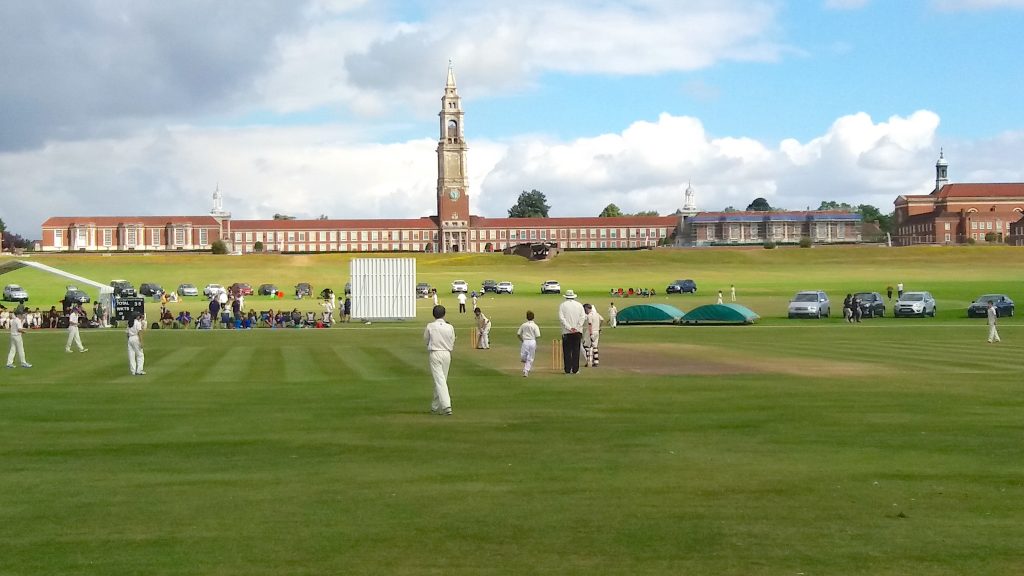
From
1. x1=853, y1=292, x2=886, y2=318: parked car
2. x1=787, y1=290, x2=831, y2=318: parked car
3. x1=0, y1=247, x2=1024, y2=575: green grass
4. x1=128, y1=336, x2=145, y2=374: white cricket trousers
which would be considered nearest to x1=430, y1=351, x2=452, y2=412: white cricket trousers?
x1=0, y1=247, x2=1024, y2=575: green grass

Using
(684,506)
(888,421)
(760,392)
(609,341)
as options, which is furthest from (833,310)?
(684,506)

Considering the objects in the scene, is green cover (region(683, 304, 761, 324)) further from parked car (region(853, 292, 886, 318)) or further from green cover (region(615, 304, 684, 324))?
parked car (region(853, 292, 886, 318))

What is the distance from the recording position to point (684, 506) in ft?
38.4

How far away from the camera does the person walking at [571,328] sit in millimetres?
26922

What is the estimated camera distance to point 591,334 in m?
30.3

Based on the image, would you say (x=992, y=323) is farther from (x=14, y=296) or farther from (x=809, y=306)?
(x=14, y=296)

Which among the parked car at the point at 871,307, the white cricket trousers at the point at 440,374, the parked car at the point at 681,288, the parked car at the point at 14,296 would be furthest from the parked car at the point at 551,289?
Result: the white cricket trousers at the point at 440,374

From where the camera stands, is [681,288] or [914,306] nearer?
[914,306]

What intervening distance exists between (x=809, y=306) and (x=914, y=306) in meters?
6.03

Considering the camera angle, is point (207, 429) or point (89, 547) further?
point (207, 429)

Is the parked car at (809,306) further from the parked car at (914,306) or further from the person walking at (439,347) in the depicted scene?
the person walking at (439,347)

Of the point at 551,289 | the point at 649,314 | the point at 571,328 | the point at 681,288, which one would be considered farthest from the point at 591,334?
the point at 551,289

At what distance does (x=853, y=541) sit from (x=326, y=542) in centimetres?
457

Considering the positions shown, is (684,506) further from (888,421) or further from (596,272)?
(596,272)
